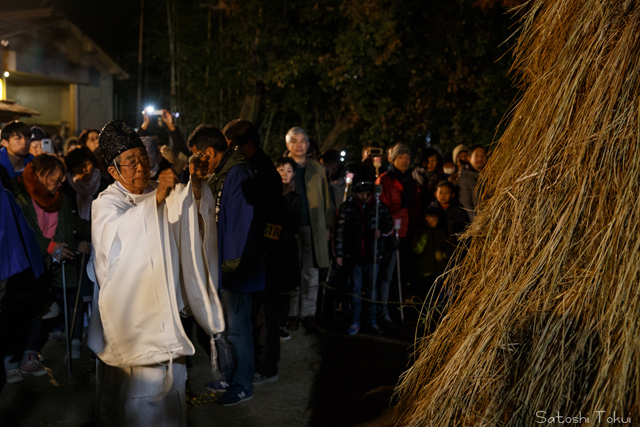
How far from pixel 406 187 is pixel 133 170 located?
519 cm

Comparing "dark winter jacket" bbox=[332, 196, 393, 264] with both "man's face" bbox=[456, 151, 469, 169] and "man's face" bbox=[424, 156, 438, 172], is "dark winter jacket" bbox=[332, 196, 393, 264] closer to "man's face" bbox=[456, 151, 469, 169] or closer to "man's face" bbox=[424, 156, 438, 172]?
"man's face" bbox=[424, 156, 438, 172]

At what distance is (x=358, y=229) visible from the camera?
23.4 feet

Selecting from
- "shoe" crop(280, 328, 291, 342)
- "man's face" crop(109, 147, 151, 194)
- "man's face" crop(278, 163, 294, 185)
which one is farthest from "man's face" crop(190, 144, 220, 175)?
"shoe" crop(280, 328, 291, 342)

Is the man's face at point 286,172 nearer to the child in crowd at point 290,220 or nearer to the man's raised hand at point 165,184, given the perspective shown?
the child in crowd at point 290,220

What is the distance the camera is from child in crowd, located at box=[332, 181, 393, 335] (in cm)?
711

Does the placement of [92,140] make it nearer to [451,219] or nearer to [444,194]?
[444,194]

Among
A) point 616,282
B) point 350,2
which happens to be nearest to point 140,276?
point 616,282

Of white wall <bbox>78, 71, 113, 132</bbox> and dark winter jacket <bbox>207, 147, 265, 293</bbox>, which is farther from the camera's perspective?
white wall <bbox>78, 71, 113, 132</bbox>

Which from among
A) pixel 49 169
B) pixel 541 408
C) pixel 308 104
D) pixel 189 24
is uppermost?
pixel 189 24

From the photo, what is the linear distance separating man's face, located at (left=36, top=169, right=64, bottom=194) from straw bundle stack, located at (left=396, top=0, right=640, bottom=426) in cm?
416

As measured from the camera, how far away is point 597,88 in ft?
8.98

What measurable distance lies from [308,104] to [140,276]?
598 inches

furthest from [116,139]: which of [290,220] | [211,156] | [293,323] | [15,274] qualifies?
[293,323]

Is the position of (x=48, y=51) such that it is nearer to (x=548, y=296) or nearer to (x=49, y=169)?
(x=49, y=169)
